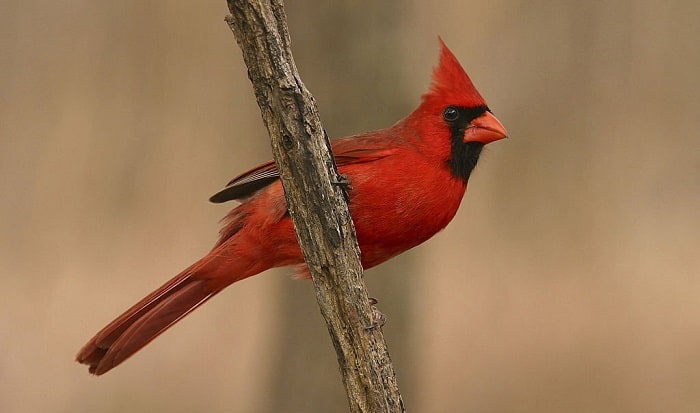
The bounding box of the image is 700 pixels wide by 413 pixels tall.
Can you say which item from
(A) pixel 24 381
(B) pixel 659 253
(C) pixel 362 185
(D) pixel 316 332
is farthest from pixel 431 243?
(C) pixel 362 185

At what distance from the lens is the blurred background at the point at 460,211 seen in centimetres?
502

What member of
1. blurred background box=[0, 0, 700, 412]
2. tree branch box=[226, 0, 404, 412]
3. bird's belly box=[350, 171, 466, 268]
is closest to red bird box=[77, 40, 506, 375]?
bird's belly box=[350, 171, 466, 268]

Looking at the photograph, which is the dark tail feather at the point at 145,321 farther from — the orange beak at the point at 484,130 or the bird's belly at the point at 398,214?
the orange beak at the point at 484,130

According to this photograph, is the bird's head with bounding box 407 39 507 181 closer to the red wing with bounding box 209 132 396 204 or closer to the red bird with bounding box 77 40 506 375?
the red bird with bounding box 77 40 506 375

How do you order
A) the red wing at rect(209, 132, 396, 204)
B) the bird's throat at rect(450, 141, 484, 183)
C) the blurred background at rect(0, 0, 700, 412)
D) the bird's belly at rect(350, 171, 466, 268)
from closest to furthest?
the bird's belly at rect(350, 171, 466, 268), the red wing at rect(209, 132, 396, 204), the bird's throat at rect(450, 141, 484, 183), the blurred background at rect(0, 0, 700, 412)

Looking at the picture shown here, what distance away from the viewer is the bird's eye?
109 inches

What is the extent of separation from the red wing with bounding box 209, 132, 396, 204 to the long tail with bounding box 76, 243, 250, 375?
0.18 meters

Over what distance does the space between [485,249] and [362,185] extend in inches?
120

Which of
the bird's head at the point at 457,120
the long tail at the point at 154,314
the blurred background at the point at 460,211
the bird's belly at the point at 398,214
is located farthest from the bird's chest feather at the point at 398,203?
the blurred background at the point at 460,211

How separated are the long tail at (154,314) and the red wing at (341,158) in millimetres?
176

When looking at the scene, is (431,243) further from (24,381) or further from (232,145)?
(24,381)

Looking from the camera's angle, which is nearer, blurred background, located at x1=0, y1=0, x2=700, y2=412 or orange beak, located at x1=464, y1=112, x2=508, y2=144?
orange beak, located at x1=464, y1=112, x2=508, y2=144

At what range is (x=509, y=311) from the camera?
512 centimetres

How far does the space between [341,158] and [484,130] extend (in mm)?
422
